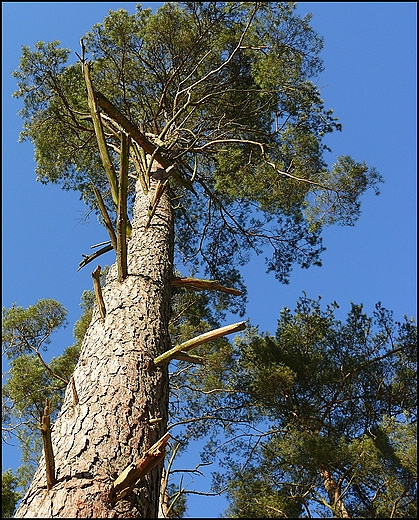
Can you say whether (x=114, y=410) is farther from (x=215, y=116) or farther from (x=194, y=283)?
(x=215, y=116)

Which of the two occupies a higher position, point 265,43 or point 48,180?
point 265,43

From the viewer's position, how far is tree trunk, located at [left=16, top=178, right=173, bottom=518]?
159 cm

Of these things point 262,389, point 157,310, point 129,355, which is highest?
point 262,389

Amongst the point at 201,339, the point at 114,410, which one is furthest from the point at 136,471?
the point at 201,339

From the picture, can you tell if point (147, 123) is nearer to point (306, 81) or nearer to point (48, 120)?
point (48, 120)

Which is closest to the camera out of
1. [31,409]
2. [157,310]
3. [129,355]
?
[129,355]

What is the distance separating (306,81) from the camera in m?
6.36

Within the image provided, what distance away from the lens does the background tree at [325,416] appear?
6.01 metres

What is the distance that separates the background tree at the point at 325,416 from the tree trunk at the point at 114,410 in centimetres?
409

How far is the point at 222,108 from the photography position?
6660 millimetres

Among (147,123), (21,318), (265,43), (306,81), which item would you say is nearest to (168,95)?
(147,123)

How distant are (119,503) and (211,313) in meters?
5.48

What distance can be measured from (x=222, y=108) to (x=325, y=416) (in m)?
4.95

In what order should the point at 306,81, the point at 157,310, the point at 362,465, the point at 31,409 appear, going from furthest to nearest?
the point at 31,409 → the point at 306,81 → the point at 362,465 → the point at 157,310
